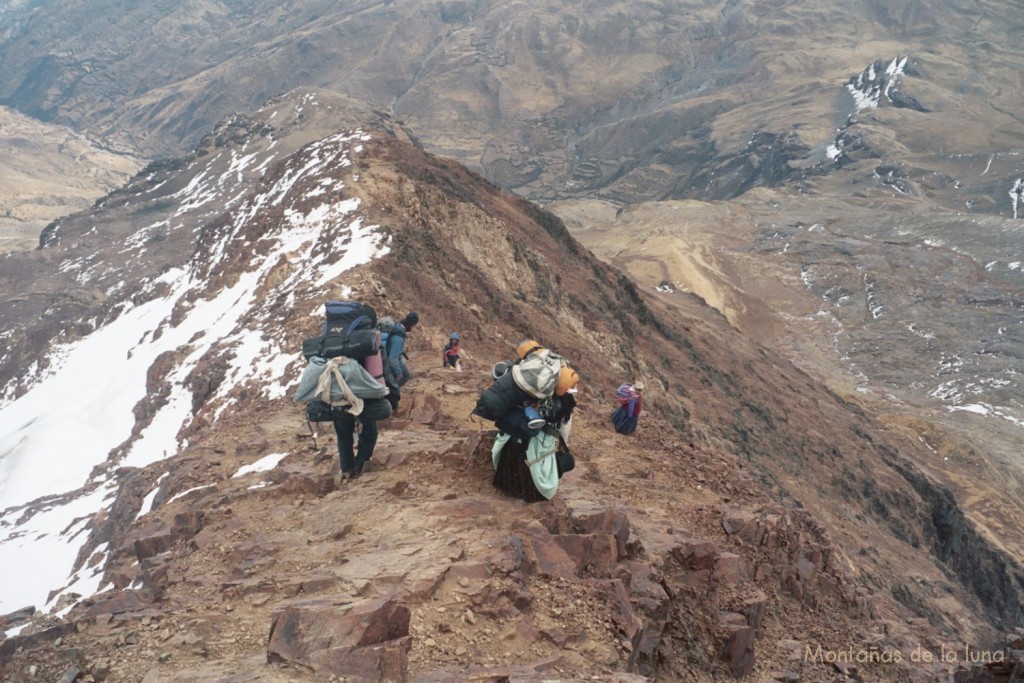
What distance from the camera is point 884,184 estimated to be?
106562 millimetres

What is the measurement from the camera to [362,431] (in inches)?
319

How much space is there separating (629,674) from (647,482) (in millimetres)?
4250

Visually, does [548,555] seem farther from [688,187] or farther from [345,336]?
[688,187]

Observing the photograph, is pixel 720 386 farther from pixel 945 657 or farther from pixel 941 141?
pixel 941 141

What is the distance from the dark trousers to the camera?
7.76m

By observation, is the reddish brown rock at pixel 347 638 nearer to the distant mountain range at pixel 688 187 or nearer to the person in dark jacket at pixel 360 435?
the person in dark jacket at pixel 360 435

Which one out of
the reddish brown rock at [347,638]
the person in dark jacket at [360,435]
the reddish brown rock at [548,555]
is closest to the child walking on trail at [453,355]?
the person in dark jacket at [360,435]

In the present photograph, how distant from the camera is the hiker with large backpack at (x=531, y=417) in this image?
22.1 ft

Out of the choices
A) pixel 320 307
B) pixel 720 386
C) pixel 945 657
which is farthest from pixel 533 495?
pixel 720 386

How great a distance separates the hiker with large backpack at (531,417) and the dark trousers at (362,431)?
4.50 ft

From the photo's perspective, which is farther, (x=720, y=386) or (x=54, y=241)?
(x=54, y=241)

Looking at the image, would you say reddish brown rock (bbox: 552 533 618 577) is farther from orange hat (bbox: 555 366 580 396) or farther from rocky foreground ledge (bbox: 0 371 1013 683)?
orange hat (bbox: 555 366 580 396)

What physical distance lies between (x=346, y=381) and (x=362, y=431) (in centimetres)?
82

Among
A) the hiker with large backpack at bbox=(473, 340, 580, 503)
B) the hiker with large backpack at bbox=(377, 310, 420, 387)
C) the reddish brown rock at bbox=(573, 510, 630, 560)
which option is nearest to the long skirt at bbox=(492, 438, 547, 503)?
the hiker with large backpack at bbox=(473, 340, 580, 503)
